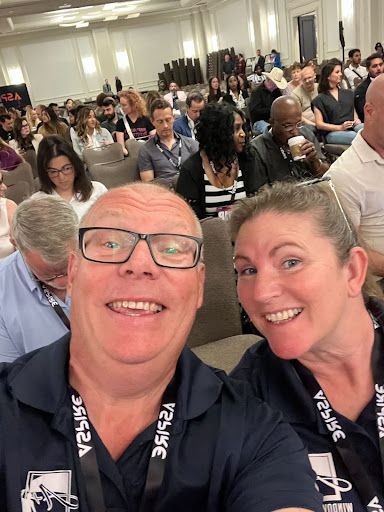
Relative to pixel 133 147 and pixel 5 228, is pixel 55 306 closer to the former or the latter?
pixel 5 228

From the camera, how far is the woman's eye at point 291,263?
1118mm

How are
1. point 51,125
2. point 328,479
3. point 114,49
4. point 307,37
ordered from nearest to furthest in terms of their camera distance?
point 328,479, point 51,125, point 307,37, point 114,49

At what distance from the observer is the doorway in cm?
1370

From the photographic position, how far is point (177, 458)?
37.8 inches

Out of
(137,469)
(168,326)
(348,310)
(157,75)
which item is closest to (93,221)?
(168,326)

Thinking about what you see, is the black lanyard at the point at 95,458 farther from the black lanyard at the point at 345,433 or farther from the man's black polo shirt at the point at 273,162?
the man's black polo shirt at the point at 273,162

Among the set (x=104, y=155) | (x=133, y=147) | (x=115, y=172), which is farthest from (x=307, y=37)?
(x=115, y=172)

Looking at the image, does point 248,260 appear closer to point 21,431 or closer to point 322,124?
point 21,431

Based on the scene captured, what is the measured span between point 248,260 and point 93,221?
1.35 feet

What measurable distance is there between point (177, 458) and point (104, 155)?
3.95 meters

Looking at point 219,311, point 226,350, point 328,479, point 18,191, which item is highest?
point 18,191

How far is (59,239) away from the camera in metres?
1.59

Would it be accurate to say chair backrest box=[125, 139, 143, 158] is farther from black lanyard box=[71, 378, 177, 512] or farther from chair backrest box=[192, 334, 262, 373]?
black lanyard box=[71, 378, 177, 512]

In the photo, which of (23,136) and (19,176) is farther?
(23,136)
